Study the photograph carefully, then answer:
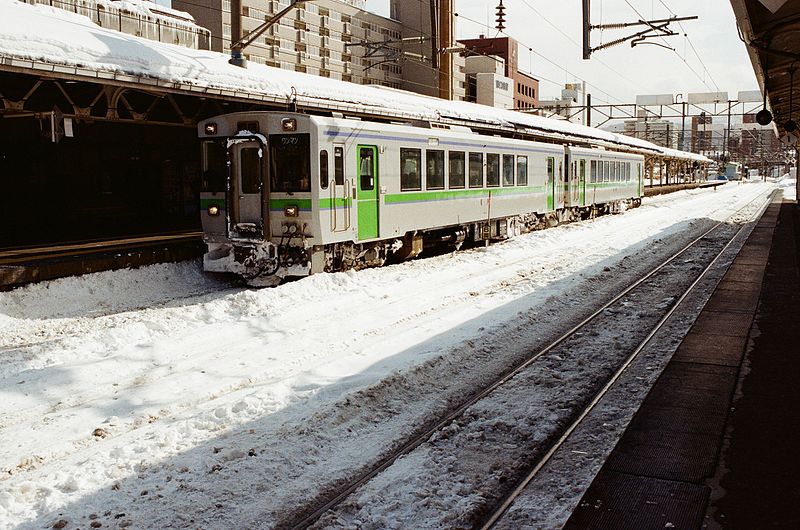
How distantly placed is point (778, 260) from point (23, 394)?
648 inches

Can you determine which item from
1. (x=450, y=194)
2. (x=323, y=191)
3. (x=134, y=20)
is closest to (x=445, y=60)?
(x=134, y=20)

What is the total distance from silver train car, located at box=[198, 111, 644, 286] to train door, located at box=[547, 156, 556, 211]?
20.4ft

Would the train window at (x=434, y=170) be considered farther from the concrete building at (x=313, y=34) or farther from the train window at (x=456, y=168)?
the concrete building at (x=313, y=34)

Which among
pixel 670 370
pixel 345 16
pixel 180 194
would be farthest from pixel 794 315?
pixel 345 16

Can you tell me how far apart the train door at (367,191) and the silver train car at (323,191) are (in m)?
0.02

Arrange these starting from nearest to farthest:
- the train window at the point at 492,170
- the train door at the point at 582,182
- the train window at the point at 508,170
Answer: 1. the train window at the point at 492,170
2. the train window at the point at 508,170
3. the train door at the point at 582,182

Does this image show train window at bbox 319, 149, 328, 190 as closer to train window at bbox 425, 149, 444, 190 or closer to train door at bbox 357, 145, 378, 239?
train door at bbox 357, 145, 378, 239

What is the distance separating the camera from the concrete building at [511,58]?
3922 inches

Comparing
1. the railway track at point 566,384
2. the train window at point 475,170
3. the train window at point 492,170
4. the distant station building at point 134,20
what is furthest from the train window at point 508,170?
the distant station building at point 134,20

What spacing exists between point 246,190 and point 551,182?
13.2 m

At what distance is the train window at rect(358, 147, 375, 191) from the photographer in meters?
14.0

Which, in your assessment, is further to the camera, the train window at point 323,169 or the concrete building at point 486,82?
the concrete building at point 486,82

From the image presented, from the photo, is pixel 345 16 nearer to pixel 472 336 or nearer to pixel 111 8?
pixel 111 8

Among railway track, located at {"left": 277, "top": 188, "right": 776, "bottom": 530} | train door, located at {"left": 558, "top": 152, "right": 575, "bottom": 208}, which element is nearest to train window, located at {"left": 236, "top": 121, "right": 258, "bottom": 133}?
railway track, located at {"left": 277, "top": 188, "right": 776, "bottom": 530}
